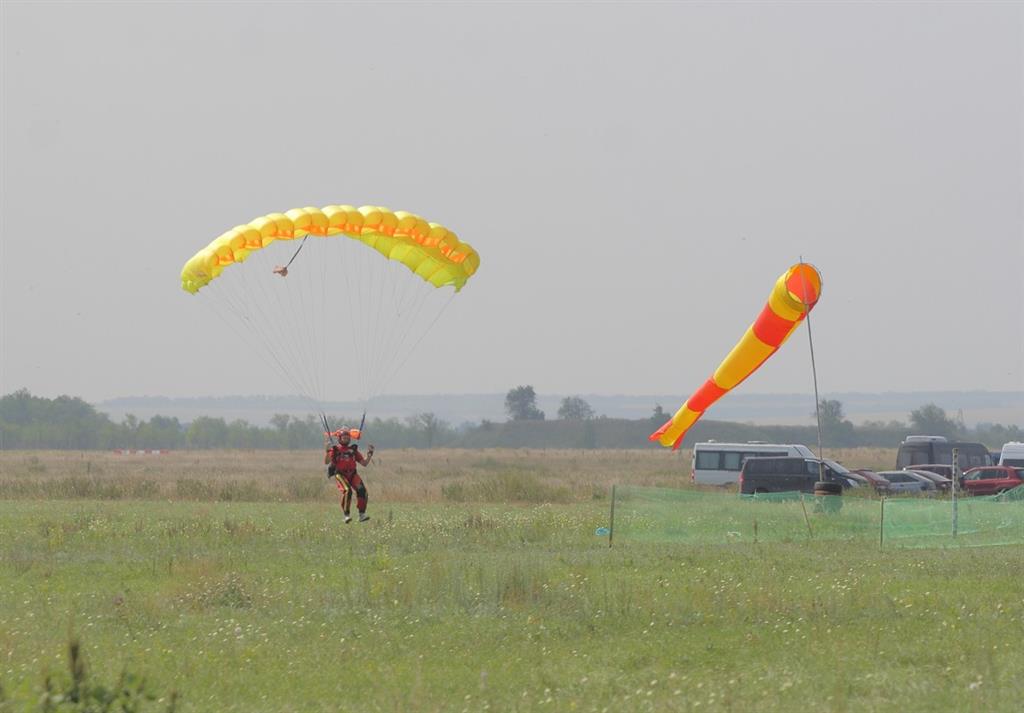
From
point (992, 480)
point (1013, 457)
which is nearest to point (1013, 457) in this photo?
point (1013, 457)

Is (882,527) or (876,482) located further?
(876,482)

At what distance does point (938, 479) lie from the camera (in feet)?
142

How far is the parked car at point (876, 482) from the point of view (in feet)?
132

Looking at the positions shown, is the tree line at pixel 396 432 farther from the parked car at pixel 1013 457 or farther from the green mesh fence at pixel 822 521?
the green mesh fence at pixel 822 521

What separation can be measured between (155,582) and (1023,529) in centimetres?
1475

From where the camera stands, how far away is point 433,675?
13.0 meters

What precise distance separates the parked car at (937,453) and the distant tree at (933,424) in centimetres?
7275

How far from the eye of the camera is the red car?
40094 millimetres

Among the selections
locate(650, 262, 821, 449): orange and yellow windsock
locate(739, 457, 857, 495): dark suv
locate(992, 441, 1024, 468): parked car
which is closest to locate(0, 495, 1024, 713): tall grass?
locate(650, 262, 821, 449): orange and yellow windsock

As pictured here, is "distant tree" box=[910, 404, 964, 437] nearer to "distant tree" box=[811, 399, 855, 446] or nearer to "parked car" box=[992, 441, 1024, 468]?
"distant tree" box=[811, 399, 855, 446]

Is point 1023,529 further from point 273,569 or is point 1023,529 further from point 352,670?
point 352,670

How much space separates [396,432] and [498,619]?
171 m

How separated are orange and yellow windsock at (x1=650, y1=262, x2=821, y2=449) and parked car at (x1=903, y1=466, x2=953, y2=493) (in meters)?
6.53

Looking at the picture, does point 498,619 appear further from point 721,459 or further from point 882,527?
point 721,459
